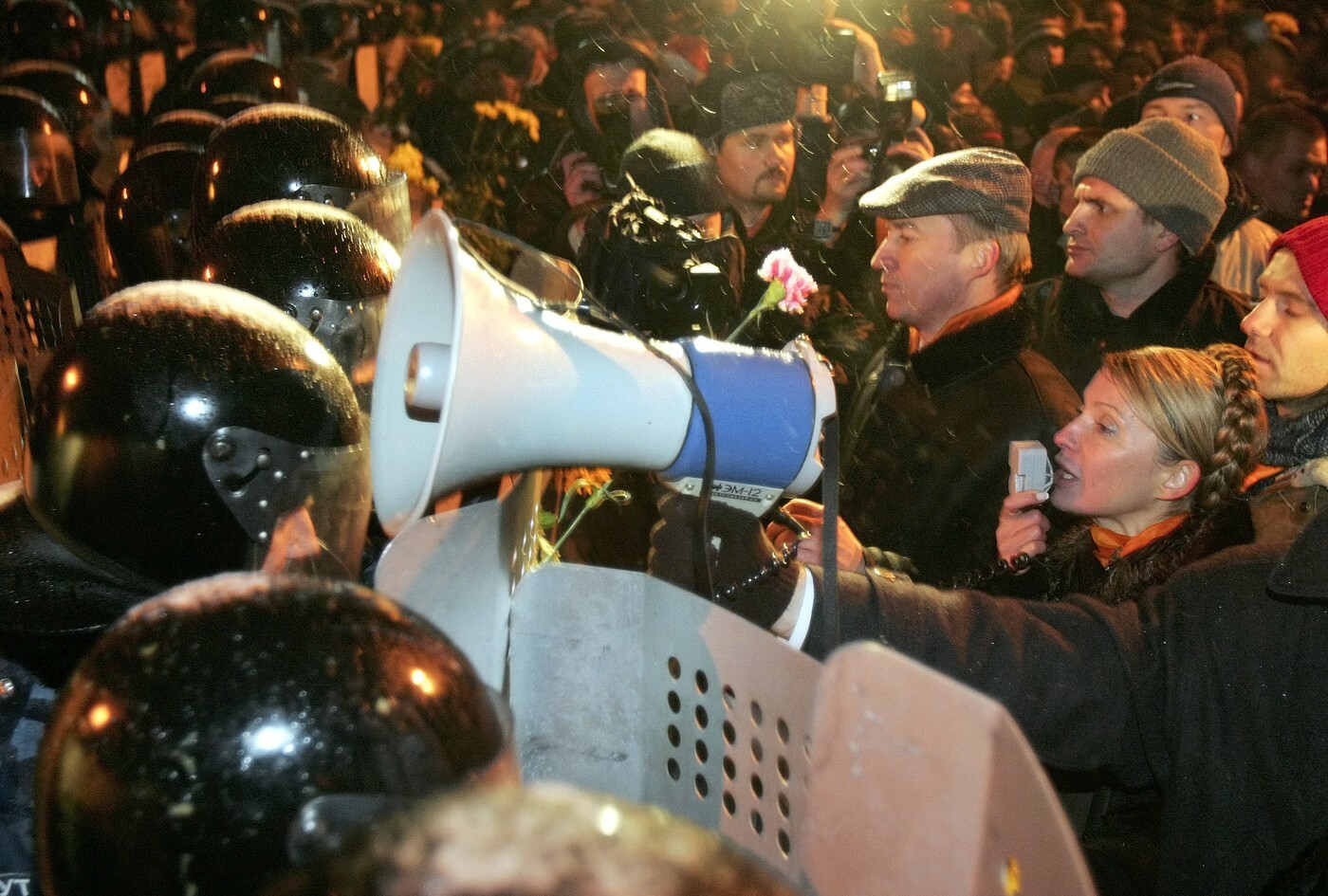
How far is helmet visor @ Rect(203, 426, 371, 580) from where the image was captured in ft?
5.57

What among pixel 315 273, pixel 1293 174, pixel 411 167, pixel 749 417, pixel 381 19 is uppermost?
pixel 749 417

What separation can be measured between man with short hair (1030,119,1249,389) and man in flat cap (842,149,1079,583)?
0.48 metres

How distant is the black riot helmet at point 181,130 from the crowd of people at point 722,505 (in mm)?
31

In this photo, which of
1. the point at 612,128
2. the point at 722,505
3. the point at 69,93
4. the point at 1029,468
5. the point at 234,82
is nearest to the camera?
the point at 722,505

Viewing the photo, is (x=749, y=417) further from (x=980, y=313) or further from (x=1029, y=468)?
(x=980, y=313)

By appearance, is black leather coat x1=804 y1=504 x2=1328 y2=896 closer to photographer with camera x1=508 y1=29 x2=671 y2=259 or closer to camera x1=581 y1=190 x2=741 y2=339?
camera x1=581 y1=190 x2=741 y2=339

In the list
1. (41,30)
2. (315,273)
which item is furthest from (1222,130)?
(41,30)

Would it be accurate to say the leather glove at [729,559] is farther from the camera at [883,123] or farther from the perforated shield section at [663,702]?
the camera at [883,123]

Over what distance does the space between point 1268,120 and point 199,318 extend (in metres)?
4.78

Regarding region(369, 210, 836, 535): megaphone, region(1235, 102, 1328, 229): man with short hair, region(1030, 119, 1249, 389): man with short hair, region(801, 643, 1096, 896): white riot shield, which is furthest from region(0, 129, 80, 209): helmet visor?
region(1235, 102, 1328, 229): man with short hair

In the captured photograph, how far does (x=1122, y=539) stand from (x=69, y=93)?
5.53m

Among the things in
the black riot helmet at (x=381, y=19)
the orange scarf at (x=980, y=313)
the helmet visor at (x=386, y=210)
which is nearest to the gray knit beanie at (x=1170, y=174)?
the orange scarf at (x=980, y=313)

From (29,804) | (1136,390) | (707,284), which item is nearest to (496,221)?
(707,284)

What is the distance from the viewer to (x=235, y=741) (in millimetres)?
1033
